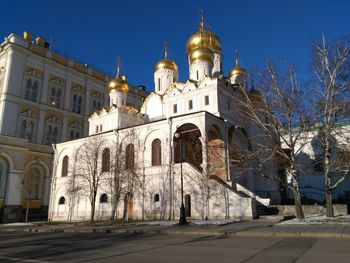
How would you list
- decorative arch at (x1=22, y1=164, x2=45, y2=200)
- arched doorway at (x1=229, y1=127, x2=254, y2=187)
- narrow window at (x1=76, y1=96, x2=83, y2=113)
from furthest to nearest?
narrow window at (x1=76, y1=96, x2=83, y2=113) < decorative arch at (x1=22, y1=164, x2=45, y2=200) < arched doorway at (x1=229, y1=127, x2=254, y2=187)

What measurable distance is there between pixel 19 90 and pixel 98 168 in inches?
572

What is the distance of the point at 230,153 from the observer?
26.6 meters

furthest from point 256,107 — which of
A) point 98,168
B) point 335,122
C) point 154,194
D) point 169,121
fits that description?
point 98,168

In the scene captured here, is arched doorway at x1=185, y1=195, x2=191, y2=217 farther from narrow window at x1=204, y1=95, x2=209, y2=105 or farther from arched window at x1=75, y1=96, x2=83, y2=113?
arched window at x1=75, y1=96, x2=83, y2=113

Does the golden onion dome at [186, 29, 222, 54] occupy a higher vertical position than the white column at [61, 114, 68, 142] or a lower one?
higher

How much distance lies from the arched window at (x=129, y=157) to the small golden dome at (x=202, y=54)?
1099 centimetres

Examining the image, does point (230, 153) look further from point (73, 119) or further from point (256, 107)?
point (73, 119)

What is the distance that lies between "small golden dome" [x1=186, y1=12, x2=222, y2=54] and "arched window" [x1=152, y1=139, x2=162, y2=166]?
1239 centimetres

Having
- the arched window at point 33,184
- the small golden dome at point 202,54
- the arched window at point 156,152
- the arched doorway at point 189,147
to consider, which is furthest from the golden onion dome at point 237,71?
the arched window at point 33,184

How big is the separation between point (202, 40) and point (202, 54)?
278 cm

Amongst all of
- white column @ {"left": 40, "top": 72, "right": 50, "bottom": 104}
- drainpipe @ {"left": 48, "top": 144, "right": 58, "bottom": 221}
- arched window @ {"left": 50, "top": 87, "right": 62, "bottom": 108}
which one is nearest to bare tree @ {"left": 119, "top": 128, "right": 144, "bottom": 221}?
drainpipe @ {"left": 48, "top": 144, "right": 58, "bottom": 221}

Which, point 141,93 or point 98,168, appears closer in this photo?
point 98,168

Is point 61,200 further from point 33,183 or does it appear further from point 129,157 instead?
point 129,157

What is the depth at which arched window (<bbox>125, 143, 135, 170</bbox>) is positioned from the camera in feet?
89.5
